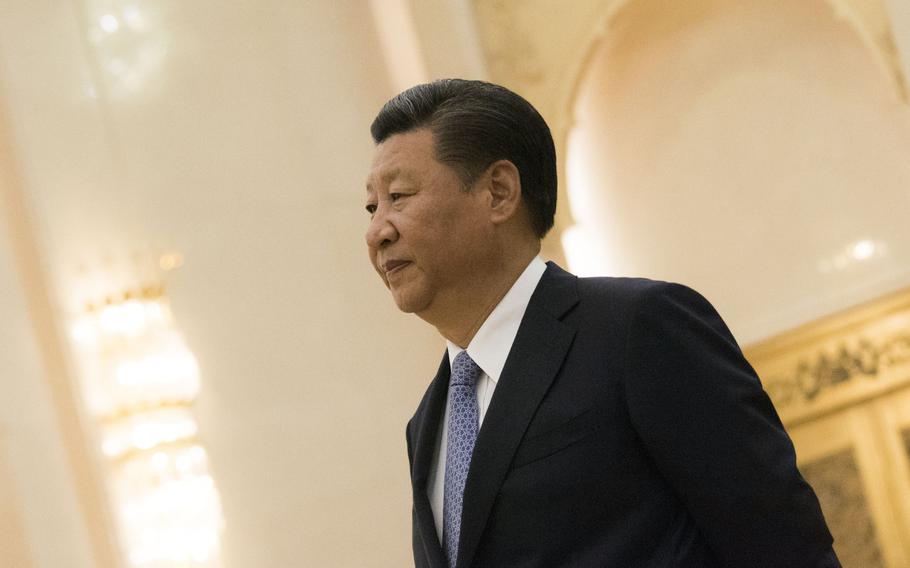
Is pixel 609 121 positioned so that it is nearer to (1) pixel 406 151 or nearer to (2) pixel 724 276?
(2) pixel 724 276

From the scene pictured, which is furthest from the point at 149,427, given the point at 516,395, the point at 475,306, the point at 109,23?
the point at 516,395

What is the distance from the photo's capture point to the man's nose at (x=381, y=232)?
2.09m

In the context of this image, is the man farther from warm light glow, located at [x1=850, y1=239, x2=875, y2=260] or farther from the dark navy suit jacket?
warm light glow, located at [x1=850, y1=239, x2=875, y2=260]

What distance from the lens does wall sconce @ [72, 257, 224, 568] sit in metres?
5.38

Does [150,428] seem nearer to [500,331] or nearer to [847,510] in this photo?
[847,510]

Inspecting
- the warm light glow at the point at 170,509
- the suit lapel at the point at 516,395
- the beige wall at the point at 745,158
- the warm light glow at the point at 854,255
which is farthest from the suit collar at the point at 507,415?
the warm light glow at the point at 854,255

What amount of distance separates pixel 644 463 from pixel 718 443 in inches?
4.6

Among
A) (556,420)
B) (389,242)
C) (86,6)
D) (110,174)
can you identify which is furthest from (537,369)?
(86,6)

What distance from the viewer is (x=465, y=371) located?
209cm

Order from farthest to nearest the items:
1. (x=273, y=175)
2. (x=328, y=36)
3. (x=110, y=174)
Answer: (x=328, y=36) → (x=273, y=175) → (x=110, y=174)

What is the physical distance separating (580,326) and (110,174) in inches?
164

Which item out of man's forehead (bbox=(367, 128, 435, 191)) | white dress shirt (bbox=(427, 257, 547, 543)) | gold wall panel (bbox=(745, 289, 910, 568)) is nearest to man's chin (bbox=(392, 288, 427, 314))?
white dress shirt (bbox=(427, 257, 547, 543))

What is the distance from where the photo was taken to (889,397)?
6.02m

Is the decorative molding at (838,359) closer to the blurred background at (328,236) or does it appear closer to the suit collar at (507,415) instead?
the blurred background at (328,236)
